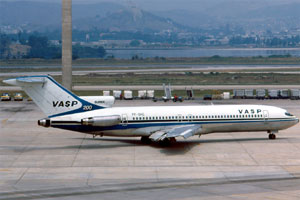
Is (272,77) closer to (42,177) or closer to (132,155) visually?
(132,155)

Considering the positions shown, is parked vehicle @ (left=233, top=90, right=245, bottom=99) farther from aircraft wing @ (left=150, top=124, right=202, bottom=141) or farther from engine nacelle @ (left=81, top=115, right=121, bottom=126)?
engine nacelle @ (left=81, top=115, right=121, bottom=126)

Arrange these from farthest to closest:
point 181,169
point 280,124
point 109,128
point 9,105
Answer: point 9,105, point 280,124, point 109,128, point 181,169

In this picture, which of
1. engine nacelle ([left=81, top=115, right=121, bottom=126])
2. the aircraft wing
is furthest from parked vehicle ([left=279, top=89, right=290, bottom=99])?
engine nacelle ([left=81, top=115, right=121, bottom=126])

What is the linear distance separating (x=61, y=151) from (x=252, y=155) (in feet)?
50.8

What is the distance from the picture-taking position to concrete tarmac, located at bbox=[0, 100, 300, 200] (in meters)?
29.8

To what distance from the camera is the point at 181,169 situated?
35844mm

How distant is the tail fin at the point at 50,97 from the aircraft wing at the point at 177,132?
7.09 meters

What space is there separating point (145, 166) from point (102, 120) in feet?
24.7

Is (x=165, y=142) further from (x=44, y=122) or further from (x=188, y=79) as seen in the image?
(x=188, y=79)

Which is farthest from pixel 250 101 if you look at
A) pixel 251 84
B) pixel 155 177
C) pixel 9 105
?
pixel 155 177

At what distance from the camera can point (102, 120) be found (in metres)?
42.8

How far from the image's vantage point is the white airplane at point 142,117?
4247cm

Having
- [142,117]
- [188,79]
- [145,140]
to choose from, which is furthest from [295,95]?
[142,117]

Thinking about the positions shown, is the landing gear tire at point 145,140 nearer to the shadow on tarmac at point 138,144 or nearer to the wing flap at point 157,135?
the shadow on tarmac at point 138,144
